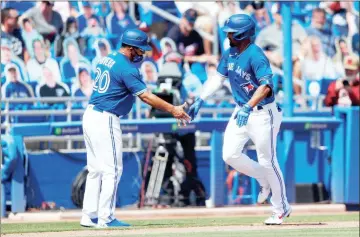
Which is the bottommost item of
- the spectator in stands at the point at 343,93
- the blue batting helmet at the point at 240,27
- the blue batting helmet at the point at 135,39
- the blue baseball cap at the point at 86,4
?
the spectator in stands at the point at 343,93

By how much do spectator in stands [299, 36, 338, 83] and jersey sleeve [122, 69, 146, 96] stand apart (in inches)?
297

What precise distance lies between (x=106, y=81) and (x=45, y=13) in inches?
231

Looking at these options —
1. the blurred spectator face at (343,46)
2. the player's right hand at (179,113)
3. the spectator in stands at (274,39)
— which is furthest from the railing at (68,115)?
the player's right hand at (179,113)

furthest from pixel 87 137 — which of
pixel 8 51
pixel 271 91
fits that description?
pixel 8 51

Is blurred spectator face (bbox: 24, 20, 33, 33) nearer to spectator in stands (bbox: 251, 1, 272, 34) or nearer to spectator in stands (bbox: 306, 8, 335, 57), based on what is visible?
spectator in stands (bbox: 251, 1, 272, 34)

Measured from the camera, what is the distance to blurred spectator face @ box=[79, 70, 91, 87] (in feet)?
48.1

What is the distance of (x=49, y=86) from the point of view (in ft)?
48.0

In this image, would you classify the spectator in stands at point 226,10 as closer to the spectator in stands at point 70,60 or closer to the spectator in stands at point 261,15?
the spectator in stands at point 261,15

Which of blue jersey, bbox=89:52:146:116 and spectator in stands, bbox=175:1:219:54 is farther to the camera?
spectator in stands, bbox=175:1:219:54

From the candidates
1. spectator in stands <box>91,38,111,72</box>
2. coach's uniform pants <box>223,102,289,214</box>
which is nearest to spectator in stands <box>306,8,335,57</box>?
spectator in stands <box>91,38,111,72</box>

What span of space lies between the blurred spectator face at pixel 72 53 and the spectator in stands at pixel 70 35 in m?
0.09

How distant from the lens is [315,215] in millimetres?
12438

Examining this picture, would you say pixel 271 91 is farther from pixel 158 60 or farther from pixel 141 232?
pixel 158 60

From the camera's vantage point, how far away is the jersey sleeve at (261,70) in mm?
9492
